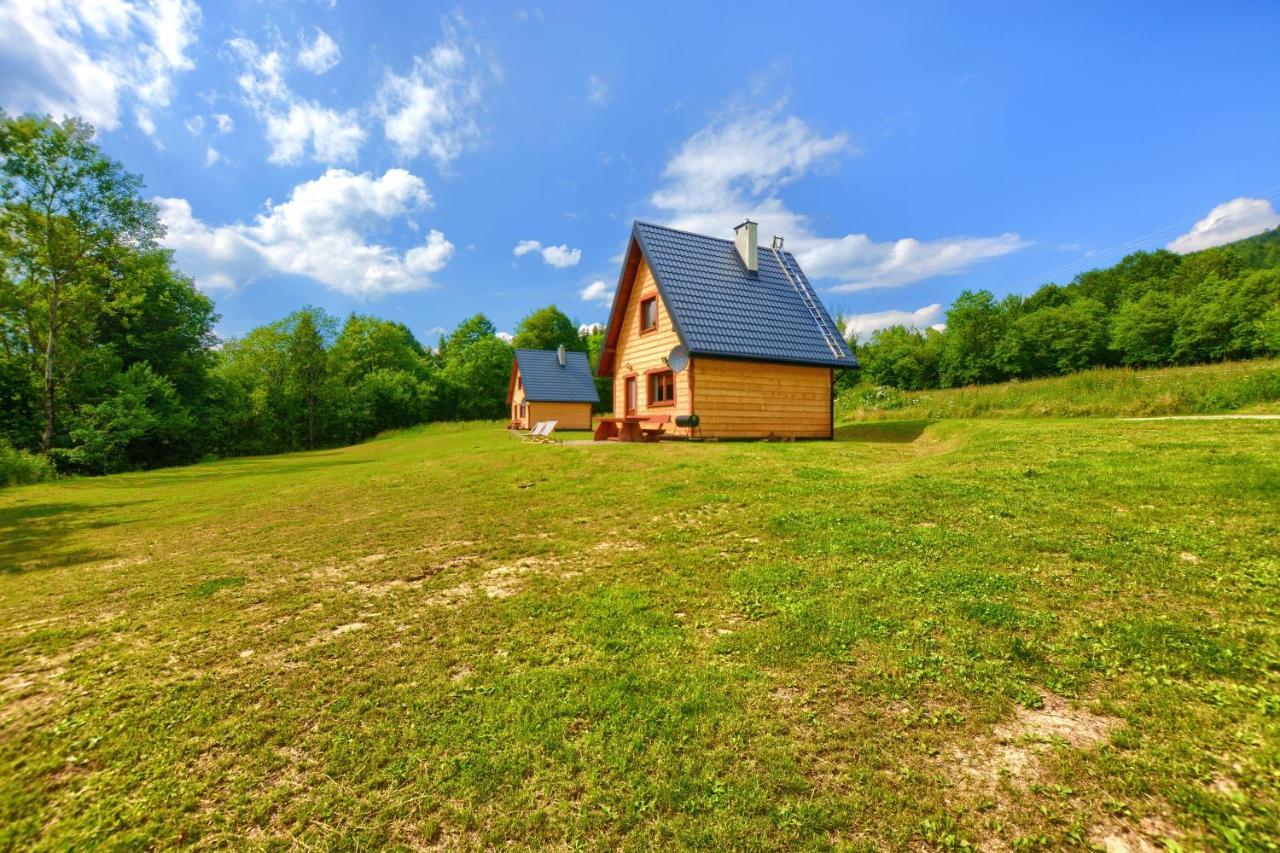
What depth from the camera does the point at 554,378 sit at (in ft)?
124

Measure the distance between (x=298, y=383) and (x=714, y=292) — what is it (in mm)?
40698

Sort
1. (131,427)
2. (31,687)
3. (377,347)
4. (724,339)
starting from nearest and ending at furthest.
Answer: (31,687) → (724,339) → (131,427) → (377,347)

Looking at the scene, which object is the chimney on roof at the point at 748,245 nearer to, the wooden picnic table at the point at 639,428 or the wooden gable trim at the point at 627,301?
the wooden gable trim at the point at 627,301

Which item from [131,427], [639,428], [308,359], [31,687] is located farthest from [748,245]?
[308,359]

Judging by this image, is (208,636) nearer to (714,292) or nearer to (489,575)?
(489,575)

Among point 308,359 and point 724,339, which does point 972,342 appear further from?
point 308,359

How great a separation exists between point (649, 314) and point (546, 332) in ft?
155

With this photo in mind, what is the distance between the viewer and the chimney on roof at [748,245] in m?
18.2

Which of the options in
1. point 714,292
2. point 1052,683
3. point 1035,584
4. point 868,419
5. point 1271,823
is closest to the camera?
point 1271,823

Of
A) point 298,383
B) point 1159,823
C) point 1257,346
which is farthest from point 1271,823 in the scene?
Answer: point 1257,346

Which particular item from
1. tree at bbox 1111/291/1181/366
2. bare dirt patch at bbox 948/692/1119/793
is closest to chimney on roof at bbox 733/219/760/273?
bare dirt patch at bbox 948/692/1119/793

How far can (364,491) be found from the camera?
35.9 feet

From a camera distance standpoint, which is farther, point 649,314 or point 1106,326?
point 1106,326

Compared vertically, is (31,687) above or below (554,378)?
below
